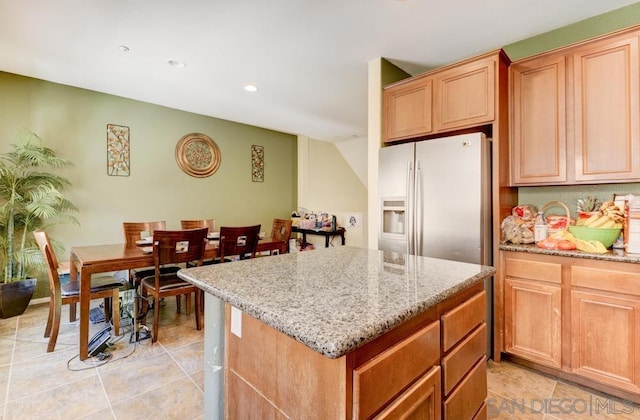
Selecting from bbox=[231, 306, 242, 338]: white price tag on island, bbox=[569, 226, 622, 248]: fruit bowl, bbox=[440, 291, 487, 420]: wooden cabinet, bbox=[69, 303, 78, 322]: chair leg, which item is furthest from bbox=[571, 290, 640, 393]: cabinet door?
bbox=[69, 303, 78, 322]: chair leg

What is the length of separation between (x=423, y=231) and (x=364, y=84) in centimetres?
187

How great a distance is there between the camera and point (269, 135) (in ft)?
18.5

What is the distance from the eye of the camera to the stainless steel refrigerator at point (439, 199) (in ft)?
7.20

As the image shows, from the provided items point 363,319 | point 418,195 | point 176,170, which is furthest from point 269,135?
point 363,319

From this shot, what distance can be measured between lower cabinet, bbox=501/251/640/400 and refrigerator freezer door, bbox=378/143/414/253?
0.76m

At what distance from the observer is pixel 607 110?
2.03 m

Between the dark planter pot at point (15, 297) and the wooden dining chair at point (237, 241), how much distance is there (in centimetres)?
200

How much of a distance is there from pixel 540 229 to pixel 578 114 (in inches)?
32.9

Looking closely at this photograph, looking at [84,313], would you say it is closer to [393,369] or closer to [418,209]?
[393,369]

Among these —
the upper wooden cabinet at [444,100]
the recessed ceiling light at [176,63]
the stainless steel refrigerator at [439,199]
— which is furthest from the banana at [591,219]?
the recessed ceiling light at [176,63]

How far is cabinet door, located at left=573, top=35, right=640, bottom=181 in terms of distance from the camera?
194 cm

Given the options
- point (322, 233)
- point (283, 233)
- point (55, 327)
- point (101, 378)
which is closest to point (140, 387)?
point (101, 378)

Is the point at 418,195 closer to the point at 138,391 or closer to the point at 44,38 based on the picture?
the point at 138,391

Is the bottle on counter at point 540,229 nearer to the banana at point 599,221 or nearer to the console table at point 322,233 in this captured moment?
the banana at point 599,221
